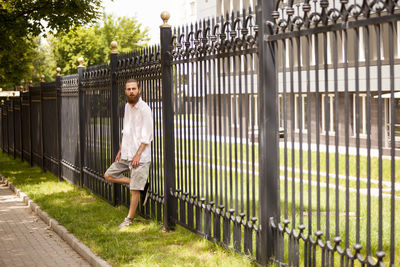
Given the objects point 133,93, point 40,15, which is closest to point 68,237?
point 133,93

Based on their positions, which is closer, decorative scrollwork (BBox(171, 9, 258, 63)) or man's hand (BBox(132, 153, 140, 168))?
decorative scrollwork (BBox(171, 9, 258, 63))

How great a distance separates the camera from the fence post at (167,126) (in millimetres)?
8070

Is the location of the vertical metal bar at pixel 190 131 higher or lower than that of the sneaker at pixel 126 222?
higher

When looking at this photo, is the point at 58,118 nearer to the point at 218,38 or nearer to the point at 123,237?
the point at 123,237

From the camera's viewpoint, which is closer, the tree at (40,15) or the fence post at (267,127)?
the fence post at (267,127)

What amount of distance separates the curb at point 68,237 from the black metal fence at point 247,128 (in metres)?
1.16

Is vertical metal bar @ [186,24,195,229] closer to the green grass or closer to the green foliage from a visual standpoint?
the green grass

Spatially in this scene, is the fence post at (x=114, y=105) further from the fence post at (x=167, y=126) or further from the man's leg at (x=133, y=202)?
the fence post at (x=167, y=126)

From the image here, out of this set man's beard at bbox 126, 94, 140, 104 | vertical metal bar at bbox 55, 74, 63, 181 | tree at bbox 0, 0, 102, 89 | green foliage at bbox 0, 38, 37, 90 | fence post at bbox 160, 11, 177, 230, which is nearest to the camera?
fence post at bbox 160, 11, 177, 230

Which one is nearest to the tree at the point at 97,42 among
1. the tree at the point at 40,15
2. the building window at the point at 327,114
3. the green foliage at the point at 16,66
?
the green foliage at the point at 16,66

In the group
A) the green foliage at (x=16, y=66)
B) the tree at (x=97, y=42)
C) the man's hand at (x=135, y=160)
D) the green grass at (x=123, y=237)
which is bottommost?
the green grass at (x=123, y=237)

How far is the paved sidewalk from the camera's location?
24.1 feet

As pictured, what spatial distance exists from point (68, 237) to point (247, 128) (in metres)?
3.34

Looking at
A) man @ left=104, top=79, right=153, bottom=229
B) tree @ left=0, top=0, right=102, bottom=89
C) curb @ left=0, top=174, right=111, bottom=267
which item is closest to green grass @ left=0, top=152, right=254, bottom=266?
curb @ left=0, top=174, right=111, bottom=267
